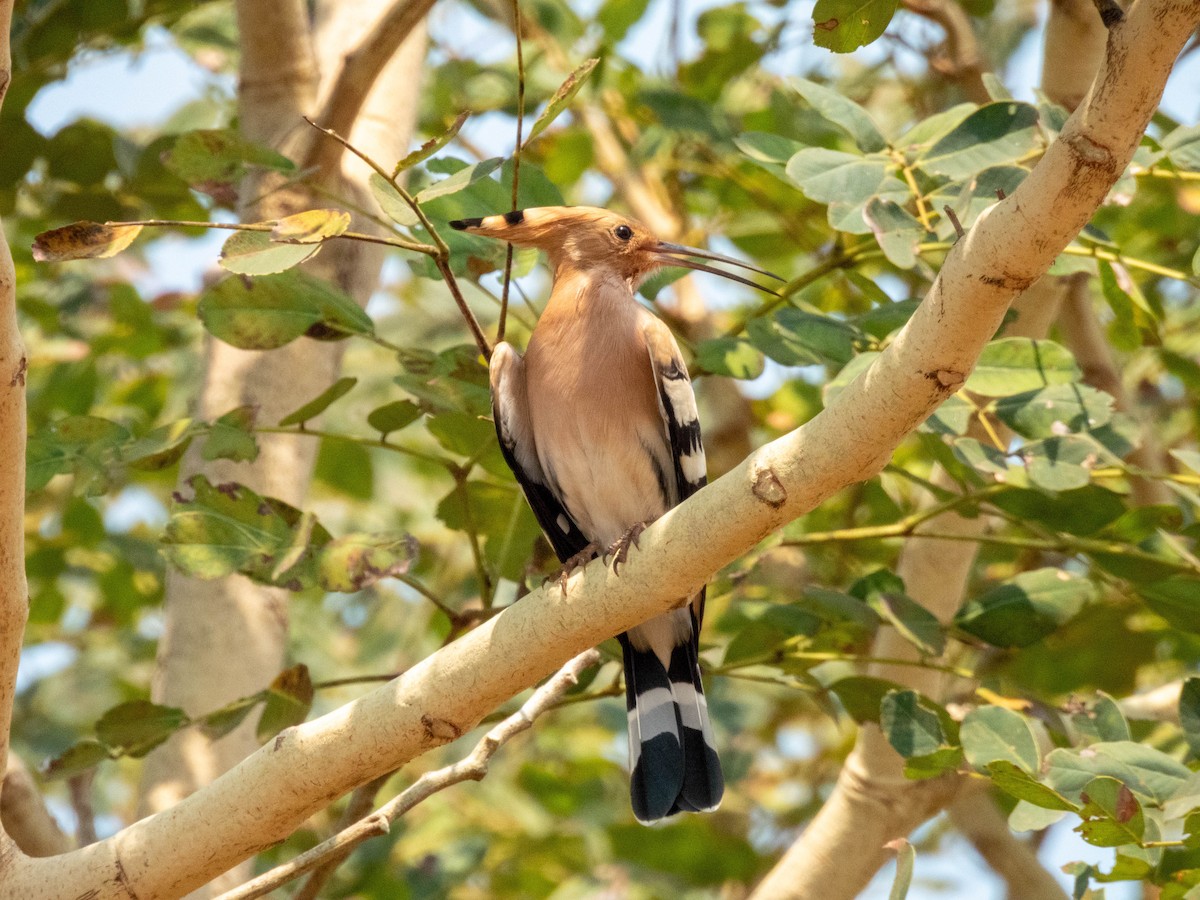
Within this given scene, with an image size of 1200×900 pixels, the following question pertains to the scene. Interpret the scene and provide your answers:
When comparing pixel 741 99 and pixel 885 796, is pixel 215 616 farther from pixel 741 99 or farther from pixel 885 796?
pixel 741 99

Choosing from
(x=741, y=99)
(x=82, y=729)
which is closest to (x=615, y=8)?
(x=741, y=99)

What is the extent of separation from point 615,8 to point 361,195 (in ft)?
4.05

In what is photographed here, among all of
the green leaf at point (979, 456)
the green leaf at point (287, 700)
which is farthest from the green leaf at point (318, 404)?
the green leaf at point (979, 456)

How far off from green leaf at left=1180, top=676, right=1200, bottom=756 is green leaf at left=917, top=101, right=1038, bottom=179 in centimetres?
109

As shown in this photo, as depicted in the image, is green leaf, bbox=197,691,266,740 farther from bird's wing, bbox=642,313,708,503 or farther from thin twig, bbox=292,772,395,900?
bird's wing, bbox=642,313,708,503

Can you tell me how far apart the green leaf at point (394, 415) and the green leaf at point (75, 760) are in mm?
917

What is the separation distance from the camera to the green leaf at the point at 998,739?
98.0 inches

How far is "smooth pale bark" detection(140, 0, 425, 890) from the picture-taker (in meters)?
3.20

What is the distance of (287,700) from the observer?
2867 millimetres

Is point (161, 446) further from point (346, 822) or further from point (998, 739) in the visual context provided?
point (998, 739)

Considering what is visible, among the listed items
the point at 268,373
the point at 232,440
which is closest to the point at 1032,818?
the point at 232,440

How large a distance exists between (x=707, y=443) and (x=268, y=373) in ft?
5.71

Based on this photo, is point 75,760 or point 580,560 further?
point 580,560

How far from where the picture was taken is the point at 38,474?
9.65ft
